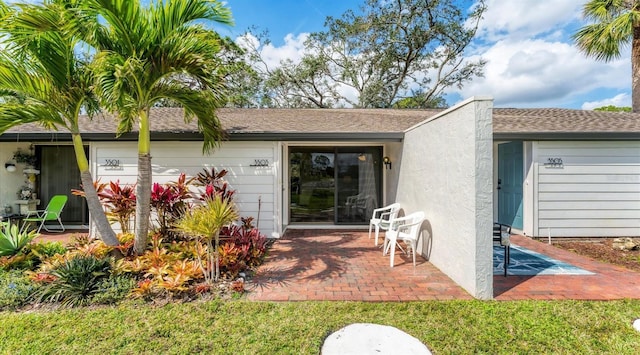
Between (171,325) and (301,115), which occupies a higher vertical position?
(301,115)

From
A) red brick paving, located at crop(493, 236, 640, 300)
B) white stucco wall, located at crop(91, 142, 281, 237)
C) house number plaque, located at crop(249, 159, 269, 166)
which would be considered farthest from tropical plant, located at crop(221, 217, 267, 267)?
red brick paving, located at crop(493, 236, 640, 300)

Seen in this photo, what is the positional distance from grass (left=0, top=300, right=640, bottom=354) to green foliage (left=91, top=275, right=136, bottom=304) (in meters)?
0.17

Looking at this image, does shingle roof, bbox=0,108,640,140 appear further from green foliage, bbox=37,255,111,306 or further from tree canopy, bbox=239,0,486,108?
tree canopy, bbox=239,0,486,108

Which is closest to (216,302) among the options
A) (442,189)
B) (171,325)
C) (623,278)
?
(171,325)

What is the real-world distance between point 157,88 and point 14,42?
5.97ft

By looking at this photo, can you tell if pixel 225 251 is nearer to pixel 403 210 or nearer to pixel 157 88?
pixel 157 88

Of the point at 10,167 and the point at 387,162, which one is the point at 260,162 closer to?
the point at 387,162

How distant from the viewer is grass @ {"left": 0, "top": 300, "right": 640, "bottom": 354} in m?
2.81

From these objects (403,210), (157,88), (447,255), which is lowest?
(447,255)

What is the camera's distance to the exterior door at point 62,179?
8422 millimetres

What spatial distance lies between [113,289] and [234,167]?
3795mm

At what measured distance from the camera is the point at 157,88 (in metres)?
4.77

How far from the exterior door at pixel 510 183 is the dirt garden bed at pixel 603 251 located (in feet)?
3.89

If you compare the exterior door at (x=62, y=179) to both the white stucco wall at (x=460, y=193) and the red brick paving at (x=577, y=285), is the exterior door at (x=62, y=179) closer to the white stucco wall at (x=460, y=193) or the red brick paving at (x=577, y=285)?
the white stucco wall at (x=460, y=193)
